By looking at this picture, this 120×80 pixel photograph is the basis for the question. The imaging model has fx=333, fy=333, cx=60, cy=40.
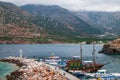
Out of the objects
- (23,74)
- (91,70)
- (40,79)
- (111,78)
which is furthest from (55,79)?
(91,70)

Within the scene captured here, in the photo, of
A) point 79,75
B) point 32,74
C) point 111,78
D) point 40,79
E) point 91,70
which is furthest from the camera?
point 91,70

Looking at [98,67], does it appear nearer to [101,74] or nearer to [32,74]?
[101,74]

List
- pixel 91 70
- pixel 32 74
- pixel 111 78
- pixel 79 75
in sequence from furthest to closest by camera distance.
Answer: pixel 91 70 → pixel 79 75 → pixel 111 78 → pixel 32 74

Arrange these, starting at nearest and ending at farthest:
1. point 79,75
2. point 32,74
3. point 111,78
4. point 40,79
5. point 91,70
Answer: point 40,79 → point 32,74 → point 111,78 → point 79,75 → point 91,70

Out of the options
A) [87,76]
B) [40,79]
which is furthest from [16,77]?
[87,76]

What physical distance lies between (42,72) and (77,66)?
33601mm

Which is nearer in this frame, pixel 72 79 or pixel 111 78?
pixel 72 79

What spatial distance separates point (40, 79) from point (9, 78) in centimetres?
884

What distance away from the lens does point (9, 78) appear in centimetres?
7081

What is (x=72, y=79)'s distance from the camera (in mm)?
71375

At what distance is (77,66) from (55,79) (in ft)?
125

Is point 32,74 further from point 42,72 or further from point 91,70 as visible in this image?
point 91,70

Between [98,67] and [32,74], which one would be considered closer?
[32,74]

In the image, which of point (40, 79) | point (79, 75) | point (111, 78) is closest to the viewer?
point (40, 79)
